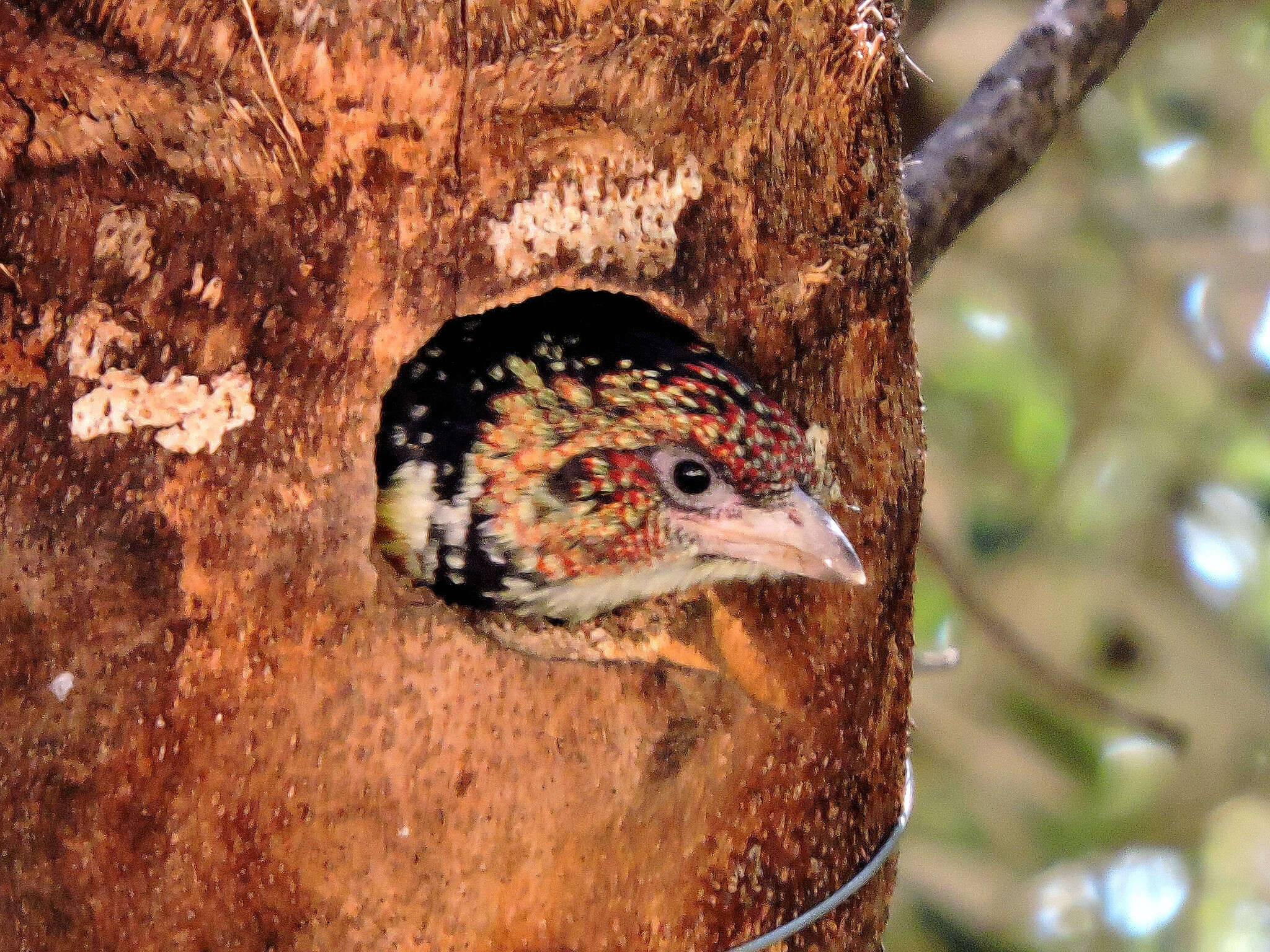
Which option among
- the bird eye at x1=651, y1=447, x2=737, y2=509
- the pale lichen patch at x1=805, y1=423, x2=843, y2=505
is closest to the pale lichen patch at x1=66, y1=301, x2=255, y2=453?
the bird eye at x1=651, y1=447, x2=737, y2=509

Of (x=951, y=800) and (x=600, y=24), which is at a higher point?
(x=600, y=24)

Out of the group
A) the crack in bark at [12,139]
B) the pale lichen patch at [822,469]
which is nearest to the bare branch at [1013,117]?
the pale lichen patch at [822,469]

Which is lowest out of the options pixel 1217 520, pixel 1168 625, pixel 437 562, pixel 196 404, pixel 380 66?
pixel 1168 625

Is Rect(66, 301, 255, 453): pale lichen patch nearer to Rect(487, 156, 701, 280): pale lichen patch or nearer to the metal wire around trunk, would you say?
Rect(487, 156, 701, 280): pale lichen patch

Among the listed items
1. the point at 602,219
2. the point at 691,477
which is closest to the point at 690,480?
the point at 691,477

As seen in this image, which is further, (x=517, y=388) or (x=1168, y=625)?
(x=1168, y=625)

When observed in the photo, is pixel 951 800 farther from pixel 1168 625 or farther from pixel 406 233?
pixel 406 233

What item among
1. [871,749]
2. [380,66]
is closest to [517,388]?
[380,66]
